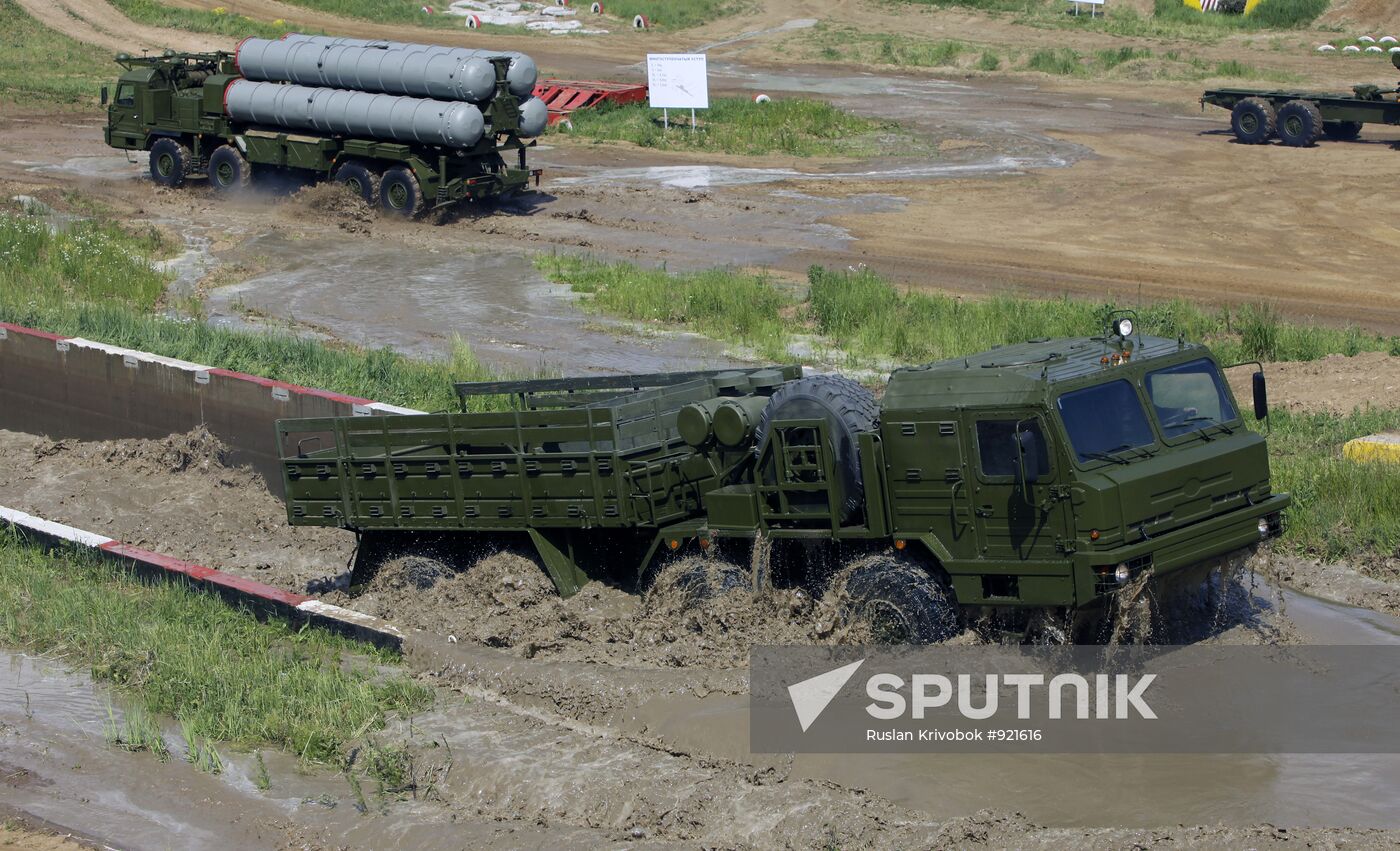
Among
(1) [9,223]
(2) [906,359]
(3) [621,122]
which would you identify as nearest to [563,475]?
(2) [906,359]

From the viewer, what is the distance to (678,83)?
36250mm

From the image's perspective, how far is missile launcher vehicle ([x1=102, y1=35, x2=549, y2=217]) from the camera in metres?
27.5

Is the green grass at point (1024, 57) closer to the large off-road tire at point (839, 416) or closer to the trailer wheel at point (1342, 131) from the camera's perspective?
the trailer wheel at point (1342, 131)

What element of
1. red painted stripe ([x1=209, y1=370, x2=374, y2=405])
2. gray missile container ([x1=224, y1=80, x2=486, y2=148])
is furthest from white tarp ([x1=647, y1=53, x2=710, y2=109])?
red painted stripe ([x1=209, y1=370, x2=374, y2=405])

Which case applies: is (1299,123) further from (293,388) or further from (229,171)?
(293,388)

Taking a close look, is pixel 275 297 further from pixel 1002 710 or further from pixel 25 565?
pixel 1002 710

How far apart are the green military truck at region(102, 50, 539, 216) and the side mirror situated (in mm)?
19177

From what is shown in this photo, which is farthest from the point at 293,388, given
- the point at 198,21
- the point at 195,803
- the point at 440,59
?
the point at 198,21

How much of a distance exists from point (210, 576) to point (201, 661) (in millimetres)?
1566

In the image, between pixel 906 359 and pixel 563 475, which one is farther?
pixel 906 359

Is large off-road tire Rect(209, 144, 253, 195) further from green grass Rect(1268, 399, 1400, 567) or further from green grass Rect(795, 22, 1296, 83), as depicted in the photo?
green grass Rect(1268, 399, 1400, 567)

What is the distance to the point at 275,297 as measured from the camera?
24328 mm

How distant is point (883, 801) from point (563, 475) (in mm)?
3875

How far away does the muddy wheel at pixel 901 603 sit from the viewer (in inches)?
398
